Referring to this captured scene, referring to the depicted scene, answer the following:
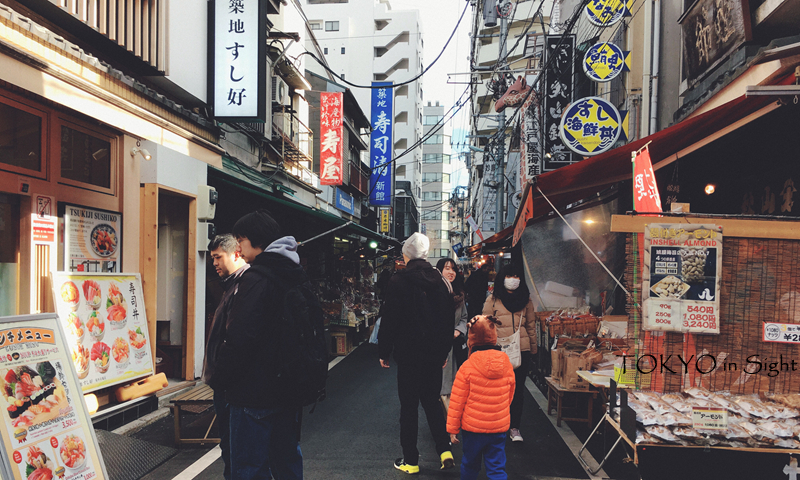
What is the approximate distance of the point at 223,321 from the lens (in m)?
3.32

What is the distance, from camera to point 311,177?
1803 centimetres

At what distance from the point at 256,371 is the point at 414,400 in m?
1.97

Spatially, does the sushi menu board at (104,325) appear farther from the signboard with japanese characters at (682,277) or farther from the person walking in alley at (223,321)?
the signboard with japanese characters at (682,277)

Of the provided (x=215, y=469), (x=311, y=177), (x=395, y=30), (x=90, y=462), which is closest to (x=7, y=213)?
(x=90, y=462)

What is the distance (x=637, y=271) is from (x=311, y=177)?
50.8 ft

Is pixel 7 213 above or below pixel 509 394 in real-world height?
above

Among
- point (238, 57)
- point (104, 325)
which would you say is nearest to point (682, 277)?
point (104, 325)

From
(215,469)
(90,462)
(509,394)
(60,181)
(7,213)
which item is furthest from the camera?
(60,181)

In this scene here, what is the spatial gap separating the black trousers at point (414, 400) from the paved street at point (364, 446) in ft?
0.89

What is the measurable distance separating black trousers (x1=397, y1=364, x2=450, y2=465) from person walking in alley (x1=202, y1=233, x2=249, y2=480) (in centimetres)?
160

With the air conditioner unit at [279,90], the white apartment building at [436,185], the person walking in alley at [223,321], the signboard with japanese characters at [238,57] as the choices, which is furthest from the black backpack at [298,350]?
the white apartment building at [436,185]

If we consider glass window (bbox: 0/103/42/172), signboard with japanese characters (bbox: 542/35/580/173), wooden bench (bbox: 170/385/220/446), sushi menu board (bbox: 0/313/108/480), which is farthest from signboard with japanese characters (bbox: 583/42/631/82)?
sushi menu board (bbox: 0/313/108/480)

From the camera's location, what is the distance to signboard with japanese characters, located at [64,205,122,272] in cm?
573

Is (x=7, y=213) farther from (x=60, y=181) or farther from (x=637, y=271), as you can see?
(x=637, y=271)
